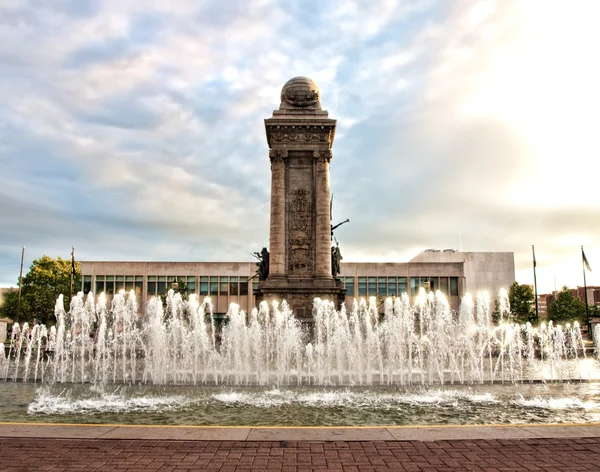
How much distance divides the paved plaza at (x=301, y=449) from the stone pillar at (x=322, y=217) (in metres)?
20.3

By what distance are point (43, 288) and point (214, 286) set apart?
2042 cm

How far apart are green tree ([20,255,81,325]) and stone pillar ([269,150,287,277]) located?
33685 mm

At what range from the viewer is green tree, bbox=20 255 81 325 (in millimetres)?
52688

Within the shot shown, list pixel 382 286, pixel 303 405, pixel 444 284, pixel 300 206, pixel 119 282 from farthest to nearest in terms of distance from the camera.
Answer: pixel 444 284, pixel 382 286, pixel 119 282, pixel 300 206, pixel 303 405

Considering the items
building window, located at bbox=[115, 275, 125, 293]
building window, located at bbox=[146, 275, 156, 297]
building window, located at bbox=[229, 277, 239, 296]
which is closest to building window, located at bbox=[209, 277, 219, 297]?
building window, located at bbox=[229, 277, 239, 296]

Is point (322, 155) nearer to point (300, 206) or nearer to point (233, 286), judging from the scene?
point (300, 206)

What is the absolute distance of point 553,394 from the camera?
13.1 m

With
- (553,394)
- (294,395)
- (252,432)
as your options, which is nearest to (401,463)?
(252,432)

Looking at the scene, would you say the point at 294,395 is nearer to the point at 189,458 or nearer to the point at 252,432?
the point at 252,432

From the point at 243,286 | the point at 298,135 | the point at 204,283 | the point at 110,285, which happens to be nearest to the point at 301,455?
the point at 298,135

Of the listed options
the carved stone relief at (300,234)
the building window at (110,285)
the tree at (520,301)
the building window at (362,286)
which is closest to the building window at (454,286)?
the tree at (520,301)

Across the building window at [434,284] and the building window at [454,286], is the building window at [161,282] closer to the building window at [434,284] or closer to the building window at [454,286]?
the building window at [434,284]

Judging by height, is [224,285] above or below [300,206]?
below

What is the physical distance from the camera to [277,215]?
29.0 meters
